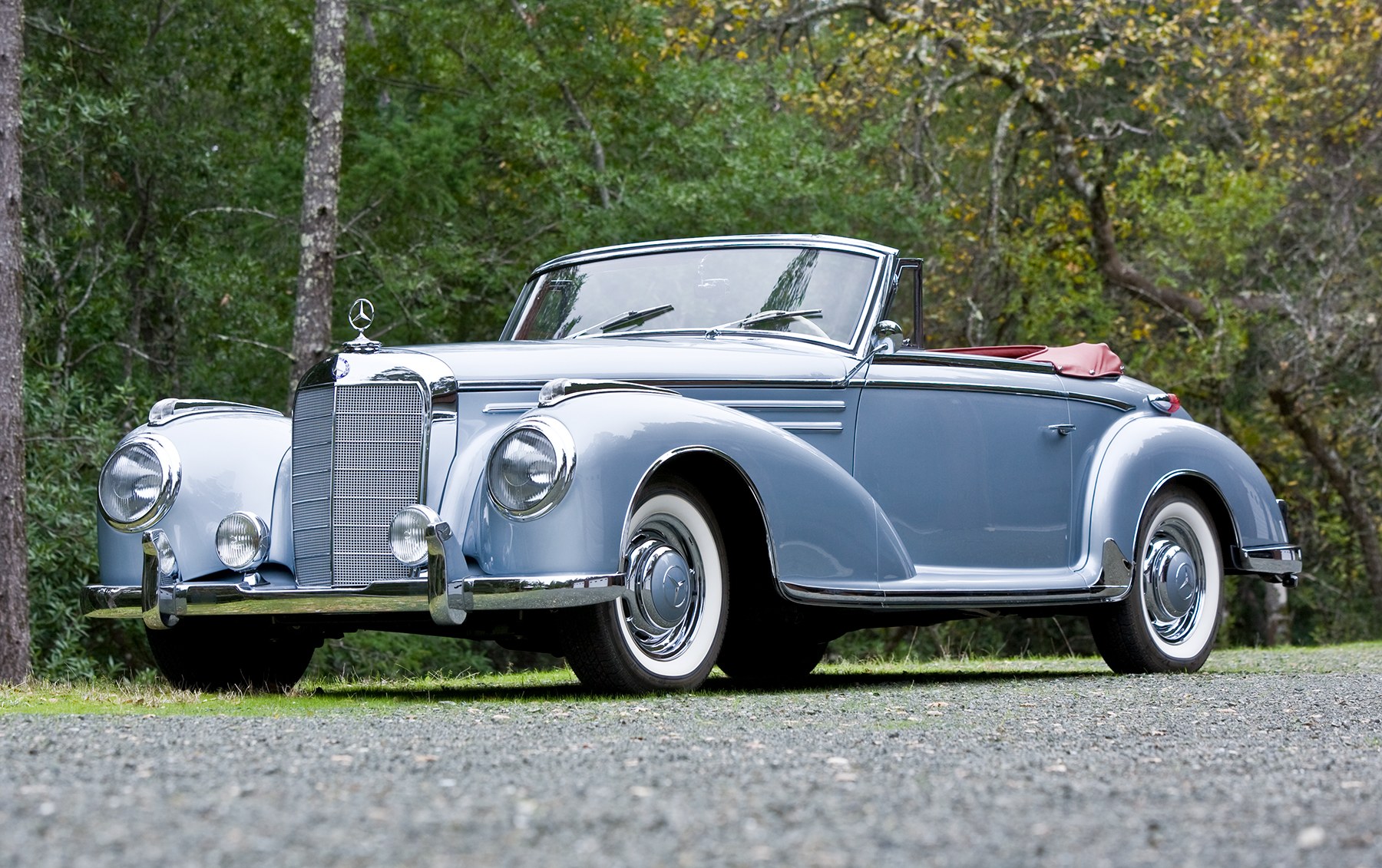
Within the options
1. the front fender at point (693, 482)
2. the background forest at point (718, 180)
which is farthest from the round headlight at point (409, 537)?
the background forest at point (718, 180)

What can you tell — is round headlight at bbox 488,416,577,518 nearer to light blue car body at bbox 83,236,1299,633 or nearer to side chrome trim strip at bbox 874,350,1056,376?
light blue car body at bbox 83,236,1299,633

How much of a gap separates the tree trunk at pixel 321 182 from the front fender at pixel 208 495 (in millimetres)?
6727

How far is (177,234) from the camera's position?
60.1ft

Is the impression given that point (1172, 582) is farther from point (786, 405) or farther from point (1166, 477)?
point (786, 405)

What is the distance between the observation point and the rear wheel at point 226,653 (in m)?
6.63

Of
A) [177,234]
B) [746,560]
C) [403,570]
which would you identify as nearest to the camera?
[403,570]

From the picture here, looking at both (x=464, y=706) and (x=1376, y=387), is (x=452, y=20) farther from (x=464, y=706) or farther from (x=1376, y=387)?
(x=464, y=706)

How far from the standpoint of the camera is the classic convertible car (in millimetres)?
5645

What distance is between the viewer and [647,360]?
21.1 ft

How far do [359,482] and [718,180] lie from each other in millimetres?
11283

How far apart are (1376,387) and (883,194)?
284 inches

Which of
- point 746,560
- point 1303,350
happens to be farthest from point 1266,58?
point 746,560

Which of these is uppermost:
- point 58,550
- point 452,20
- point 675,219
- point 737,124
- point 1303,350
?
point 452,20

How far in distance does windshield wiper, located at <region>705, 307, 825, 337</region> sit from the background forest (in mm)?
9609
